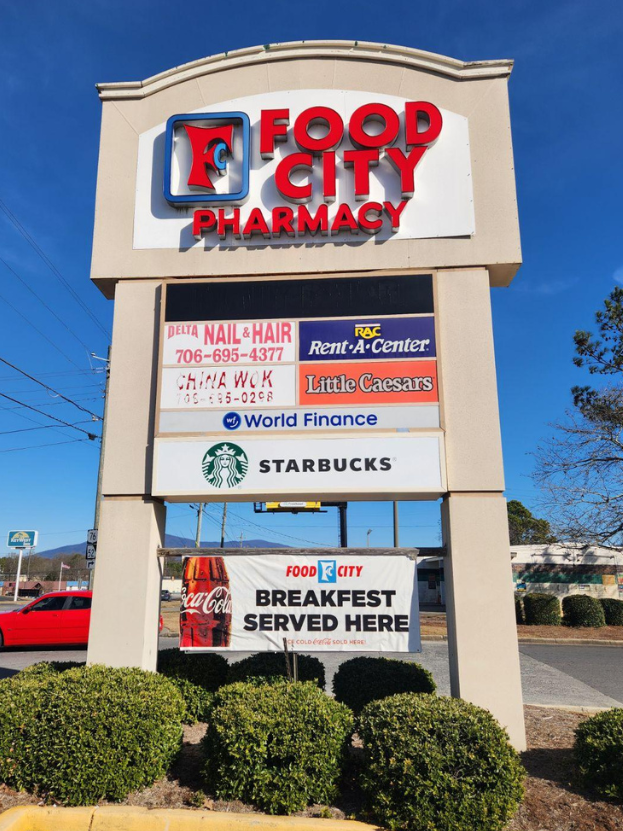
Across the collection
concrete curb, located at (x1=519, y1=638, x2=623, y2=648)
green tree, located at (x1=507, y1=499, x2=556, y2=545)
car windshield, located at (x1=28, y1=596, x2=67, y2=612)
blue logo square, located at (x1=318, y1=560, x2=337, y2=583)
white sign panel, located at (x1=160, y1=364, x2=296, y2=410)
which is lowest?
→ concrete curb, located at (x1=519, y1=638, x2=623, y2=648)

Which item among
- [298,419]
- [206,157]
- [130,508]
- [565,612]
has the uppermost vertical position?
[206,157]

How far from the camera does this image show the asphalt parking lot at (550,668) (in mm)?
10719

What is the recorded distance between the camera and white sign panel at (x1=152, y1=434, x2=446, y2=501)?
6973 mm

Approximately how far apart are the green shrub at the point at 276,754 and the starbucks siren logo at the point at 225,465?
2615mm

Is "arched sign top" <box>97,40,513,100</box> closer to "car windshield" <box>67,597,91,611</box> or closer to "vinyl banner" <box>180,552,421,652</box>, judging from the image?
"vinyl banner" <box>180,552,421,652</box>

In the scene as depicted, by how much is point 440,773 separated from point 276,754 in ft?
4.30

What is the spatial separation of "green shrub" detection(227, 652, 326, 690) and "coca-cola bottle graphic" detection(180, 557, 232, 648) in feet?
1.57

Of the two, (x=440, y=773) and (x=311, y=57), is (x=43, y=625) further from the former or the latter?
(x=311, y=57)

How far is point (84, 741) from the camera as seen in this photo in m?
4.98

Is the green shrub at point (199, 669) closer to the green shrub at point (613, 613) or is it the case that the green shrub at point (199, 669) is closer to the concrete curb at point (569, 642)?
the concrete curb at point (569, 642)

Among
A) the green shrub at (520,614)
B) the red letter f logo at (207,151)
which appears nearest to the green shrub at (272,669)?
the red letter f logo at (207,151)

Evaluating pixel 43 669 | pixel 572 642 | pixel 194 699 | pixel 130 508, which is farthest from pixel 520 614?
pixel 43 669

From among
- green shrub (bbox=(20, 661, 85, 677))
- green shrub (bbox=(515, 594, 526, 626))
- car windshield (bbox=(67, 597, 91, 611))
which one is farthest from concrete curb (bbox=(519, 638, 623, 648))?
green shrub (bbox=(20, 661, 85, 677))

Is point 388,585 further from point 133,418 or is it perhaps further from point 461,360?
point 133,418
